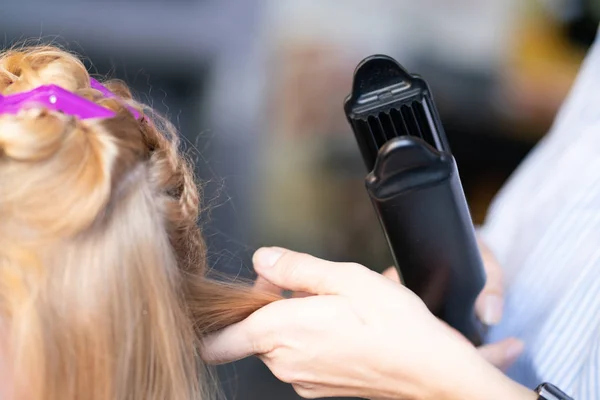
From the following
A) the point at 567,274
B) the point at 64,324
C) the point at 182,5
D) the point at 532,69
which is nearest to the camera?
the point at 64,324

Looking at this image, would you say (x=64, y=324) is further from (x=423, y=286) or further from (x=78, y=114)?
(x=423, y=286)

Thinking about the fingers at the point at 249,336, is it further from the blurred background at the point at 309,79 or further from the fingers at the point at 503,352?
the blurred background at the point at 309,79

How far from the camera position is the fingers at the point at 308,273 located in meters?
0.57

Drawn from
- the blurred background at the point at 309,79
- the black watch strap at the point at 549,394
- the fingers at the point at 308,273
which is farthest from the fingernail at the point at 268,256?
the blurred background at the point at 309,79

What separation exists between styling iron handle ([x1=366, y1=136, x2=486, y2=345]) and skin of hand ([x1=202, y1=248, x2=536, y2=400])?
41 mm

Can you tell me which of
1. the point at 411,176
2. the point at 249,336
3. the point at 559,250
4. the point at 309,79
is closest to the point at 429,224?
the point at 411,176

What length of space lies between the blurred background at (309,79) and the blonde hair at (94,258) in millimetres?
1062

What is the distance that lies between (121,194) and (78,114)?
7 cm

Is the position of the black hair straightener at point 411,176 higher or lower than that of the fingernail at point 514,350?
higher

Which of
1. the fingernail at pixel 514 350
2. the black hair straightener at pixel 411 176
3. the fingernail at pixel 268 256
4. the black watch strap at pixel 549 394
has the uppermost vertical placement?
the black hair straightener at pixel 411 176

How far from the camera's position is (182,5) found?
5.53 feet

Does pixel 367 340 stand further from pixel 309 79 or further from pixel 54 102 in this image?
pixel 309 79

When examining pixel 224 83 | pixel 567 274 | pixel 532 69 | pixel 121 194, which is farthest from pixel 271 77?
pixel 121 194

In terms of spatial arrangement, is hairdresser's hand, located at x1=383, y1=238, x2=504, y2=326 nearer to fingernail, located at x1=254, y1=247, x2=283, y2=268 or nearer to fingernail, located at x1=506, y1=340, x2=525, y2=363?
fingernail, located at x1=506, y1=340, x2=525, y2=363
